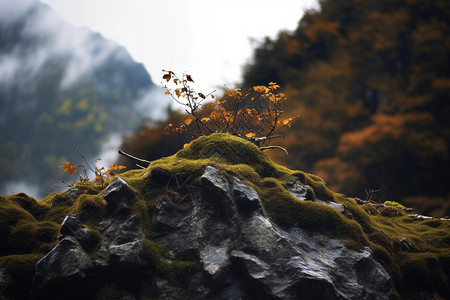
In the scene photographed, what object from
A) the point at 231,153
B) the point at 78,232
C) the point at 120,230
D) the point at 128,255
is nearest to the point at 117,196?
the point at 120,230

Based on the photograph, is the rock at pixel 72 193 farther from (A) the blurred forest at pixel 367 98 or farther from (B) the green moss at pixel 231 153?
(A) the blurred forest at pixel 367 98

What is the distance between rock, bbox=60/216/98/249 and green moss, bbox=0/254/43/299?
0.41 meters

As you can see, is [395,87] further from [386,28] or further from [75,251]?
[75,251]

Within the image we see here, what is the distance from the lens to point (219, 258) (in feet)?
9.65

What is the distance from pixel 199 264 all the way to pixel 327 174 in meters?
10.5

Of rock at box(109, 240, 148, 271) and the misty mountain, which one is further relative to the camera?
the misty mountain

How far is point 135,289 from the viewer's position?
282cm

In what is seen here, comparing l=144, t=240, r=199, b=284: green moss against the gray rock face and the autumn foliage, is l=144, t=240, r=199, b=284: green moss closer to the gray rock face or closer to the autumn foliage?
the gray rock face

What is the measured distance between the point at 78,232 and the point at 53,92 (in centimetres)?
4263

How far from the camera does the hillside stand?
2742mm

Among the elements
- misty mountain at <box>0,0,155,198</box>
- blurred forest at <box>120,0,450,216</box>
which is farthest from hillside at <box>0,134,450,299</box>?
misty mountain at <box>0,0,155,198</box>

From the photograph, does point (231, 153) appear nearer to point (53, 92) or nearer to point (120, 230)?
point (120, 230)

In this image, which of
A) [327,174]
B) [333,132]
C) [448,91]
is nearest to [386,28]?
[448,91]

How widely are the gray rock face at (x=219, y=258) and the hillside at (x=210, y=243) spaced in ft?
0.03
